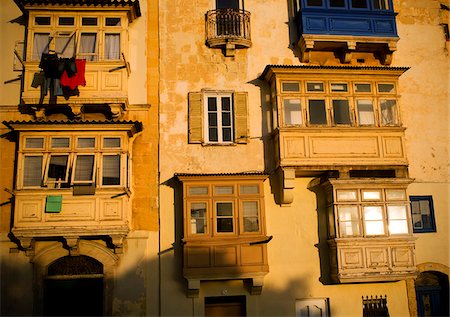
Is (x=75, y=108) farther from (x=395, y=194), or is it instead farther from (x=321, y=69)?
(x=395, y=194)

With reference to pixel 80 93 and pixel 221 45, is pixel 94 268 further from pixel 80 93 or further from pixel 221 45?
pixel 221 45

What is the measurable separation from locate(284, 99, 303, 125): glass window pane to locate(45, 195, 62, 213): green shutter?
25.2 feet

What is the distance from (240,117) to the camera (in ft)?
56.5

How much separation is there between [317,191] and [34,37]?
10.9 m

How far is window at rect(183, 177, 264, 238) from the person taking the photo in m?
16.0

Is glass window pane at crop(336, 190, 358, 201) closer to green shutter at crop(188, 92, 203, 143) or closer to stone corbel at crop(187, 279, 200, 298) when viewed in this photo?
green shutter at crop(188, 92, 203, 143)

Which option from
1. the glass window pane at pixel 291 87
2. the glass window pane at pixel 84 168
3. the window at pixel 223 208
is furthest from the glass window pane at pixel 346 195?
the glass window pane at pixel 84 168

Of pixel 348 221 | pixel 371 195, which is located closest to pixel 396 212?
pixel 371 195

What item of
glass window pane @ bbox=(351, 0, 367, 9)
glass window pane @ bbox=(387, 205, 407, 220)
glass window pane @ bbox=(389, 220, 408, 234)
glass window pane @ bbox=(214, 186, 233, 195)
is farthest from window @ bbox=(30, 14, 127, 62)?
glass window pane @ bbox=(389, 220, 408, 234)

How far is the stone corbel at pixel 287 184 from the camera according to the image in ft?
53.2

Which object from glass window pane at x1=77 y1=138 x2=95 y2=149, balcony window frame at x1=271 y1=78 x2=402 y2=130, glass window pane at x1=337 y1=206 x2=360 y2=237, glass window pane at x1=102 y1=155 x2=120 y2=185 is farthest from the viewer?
balcony window frame at x1=271 y1=78 x2=402 y2=130

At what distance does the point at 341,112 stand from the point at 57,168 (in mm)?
9456

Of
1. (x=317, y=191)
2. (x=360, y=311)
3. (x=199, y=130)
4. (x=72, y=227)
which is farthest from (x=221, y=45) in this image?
(x=360, y=311)

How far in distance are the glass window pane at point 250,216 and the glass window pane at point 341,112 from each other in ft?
13.1
